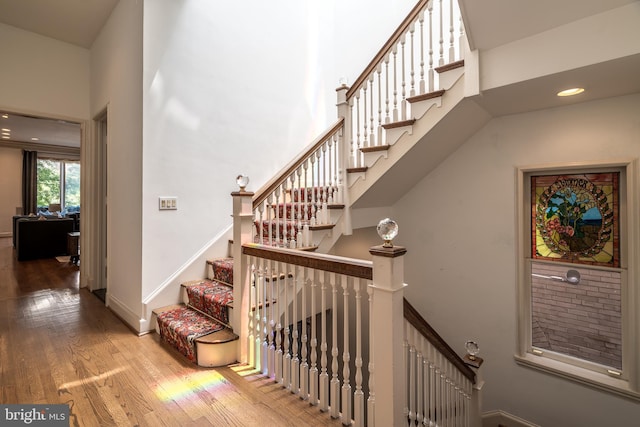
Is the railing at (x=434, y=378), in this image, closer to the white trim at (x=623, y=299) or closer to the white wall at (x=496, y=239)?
the white wall at (x=496, y=239)

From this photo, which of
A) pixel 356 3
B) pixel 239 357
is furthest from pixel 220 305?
pixel 356 3

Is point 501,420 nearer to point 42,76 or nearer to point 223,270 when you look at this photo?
point 223,270

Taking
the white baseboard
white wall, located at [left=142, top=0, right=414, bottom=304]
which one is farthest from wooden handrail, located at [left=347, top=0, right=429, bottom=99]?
the white baseboard

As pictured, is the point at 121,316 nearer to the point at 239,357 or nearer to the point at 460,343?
the point at 239,357

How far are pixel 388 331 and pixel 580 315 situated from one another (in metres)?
2.49

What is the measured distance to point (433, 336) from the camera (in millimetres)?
1966

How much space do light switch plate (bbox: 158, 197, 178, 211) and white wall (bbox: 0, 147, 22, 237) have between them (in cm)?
930

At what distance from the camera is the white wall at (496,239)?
265 cm

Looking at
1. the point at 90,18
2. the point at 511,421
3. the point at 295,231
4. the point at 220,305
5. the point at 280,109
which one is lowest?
the point at 511,421

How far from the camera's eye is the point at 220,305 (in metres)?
2.56

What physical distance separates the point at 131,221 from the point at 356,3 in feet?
14.5

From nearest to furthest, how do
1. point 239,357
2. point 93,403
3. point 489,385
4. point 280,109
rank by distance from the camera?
point 93,403 < point 239,357 < point 489,385 < point 280,109

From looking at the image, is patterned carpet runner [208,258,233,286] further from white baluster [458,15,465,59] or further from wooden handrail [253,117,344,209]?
white baluster [458,15,465,59]

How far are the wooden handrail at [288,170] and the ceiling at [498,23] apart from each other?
4.38 ft
